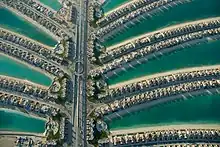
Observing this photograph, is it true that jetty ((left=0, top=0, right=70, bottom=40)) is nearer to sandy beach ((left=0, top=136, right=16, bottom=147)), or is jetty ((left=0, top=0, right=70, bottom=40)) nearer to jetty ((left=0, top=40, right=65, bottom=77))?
jetty ((left=0, top=40, right=65, bottom=77))

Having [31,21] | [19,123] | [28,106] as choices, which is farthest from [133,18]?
[19,123]

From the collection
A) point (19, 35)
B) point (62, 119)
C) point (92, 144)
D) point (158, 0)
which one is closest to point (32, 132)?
point (62, 119)

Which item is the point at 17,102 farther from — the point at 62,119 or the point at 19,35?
the point at 19,35

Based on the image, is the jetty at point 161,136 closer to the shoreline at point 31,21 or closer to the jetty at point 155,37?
the jetty at point 155,37

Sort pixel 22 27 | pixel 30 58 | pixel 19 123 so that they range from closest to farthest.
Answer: pixel 19 123
pixel 30 58
pixel 22 27

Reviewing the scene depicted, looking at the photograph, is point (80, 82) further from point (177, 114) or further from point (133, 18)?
point (133, 18)
